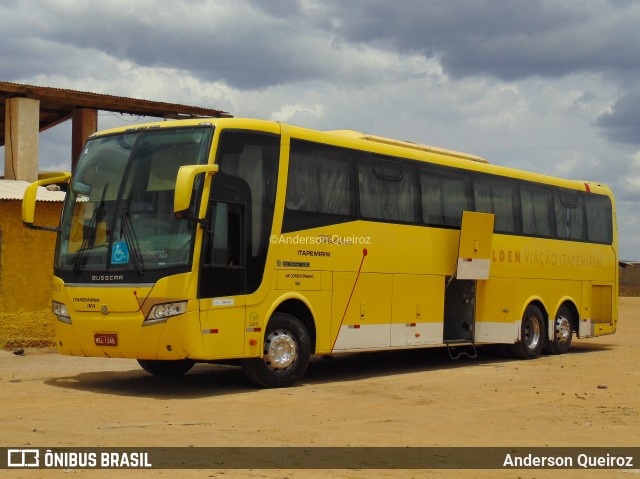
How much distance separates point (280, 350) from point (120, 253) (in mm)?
2625

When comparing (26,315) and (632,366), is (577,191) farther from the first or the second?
(26,315)

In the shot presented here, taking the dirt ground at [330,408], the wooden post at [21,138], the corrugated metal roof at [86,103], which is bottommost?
the dirt ground at [330,408]

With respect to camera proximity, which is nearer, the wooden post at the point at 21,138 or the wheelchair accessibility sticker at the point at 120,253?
the wheelchair accessibility sticker at the point at 120,253

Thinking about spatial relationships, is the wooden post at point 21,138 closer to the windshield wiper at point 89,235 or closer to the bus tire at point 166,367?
the bus tire at point 166,367

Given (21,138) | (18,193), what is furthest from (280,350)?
(21,138)

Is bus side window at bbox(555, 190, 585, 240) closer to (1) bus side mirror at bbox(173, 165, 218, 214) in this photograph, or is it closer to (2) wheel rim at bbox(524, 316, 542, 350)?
(2) wheel rim at bbox(524, 316, 542, 350)

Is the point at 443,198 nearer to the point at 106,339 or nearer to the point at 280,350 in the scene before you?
the point at 280,350

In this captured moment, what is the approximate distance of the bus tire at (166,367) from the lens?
15.7 metres

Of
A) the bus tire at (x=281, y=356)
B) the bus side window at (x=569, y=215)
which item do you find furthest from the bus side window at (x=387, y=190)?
the bus side window at (x=569, y=215)

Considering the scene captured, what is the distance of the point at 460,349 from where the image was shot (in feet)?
69.4

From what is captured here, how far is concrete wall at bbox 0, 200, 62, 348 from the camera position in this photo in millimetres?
18938

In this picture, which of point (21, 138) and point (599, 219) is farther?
point (21, 138)

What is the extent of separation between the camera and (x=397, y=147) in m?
17.2

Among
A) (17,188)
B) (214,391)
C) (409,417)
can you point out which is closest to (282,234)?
(214,391)
